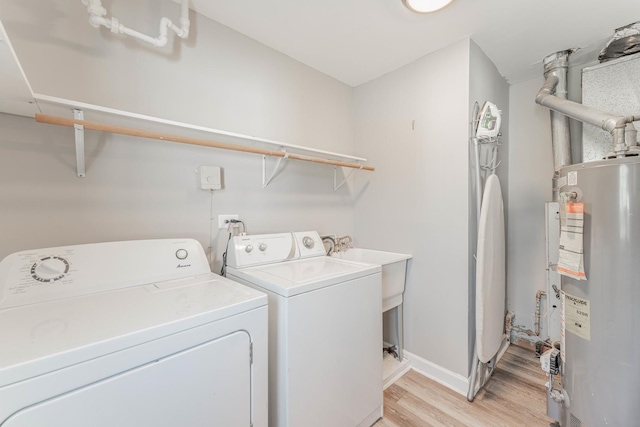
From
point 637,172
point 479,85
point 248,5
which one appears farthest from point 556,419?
point 248,5

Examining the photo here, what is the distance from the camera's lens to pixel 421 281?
2186 mm

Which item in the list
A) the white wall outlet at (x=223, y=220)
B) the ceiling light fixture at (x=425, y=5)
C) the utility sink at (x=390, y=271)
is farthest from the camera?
the utility sink at (x=390, y=271)

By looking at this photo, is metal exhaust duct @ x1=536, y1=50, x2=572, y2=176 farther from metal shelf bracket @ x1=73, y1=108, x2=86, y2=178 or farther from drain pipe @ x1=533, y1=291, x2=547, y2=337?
metal shelf bracket @ x1=73, y1=108, x2=86, y2=178

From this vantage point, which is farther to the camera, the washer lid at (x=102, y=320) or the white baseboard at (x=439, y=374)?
the white baseboard at (x=439, y=374)

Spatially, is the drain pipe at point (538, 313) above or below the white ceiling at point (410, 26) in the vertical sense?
below

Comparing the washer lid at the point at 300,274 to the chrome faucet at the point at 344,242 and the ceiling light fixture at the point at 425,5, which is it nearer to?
the chrome faucet at the point at 344,242

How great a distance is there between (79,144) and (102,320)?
882 millimetres

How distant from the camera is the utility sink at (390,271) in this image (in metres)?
2.04

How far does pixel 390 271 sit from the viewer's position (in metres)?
2.09

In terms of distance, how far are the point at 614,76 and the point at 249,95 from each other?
2.73 meters

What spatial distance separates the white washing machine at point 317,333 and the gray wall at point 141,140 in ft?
1.24

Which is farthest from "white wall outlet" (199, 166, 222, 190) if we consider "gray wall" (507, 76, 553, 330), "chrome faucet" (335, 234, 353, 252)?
"gray wall" (507, 76, 553, 330)

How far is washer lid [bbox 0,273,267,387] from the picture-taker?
2.24ft

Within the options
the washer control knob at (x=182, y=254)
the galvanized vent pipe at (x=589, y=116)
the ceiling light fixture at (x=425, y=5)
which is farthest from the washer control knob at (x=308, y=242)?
the galvanized vent pipe at (x=589, y=116)
